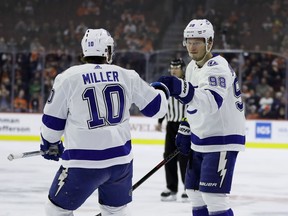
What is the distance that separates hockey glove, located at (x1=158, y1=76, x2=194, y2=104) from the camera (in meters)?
3.47

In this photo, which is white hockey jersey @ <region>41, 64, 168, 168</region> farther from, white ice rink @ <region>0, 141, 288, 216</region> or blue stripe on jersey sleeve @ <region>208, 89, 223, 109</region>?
white ice rink @ <region>0, 141, 288, 216</region>

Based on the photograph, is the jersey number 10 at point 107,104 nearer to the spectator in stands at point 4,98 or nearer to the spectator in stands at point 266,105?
the spectator in stands at point 266,105

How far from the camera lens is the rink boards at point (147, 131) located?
35.0 ft

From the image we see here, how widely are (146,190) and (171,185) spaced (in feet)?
1.58

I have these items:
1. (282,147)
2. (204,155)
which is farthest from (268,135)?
(204,155)

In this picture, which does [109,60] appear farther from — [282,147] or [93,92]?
[282,147]

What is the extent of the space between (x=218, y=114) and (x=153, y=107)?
0.65m

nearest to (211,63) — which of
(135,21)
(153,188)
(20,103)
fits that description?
(153,188)

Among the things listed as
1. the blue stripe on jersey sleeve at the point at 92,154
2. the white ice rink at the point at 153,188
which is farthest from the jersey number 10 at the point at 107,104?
the white ice rink at the point at 153,188

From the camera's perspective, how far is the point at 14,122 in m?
11.5

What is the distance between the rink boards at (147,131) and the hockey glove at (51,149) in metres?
7.32

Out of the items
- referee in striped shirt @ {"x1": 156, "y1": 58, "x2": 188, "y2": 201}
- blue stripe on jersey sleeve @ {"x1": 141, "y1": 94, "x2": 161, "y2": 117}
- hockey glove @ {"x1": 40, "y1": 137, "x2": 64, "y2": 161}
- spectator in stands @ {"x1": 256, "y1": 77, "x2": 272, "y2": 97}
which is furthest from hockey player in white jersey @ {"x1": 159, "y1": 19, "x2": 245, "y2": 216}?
spectator in stands @ {"x1": 256, "y1": 77, "x2": 272, "y2": 97}

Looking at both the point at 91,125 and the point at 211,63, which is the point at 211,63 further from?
the point at 91,125

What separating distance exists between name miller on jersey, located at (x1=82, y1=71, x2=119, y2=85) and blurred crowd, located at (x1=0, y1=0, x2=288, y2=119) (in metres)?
7.95
